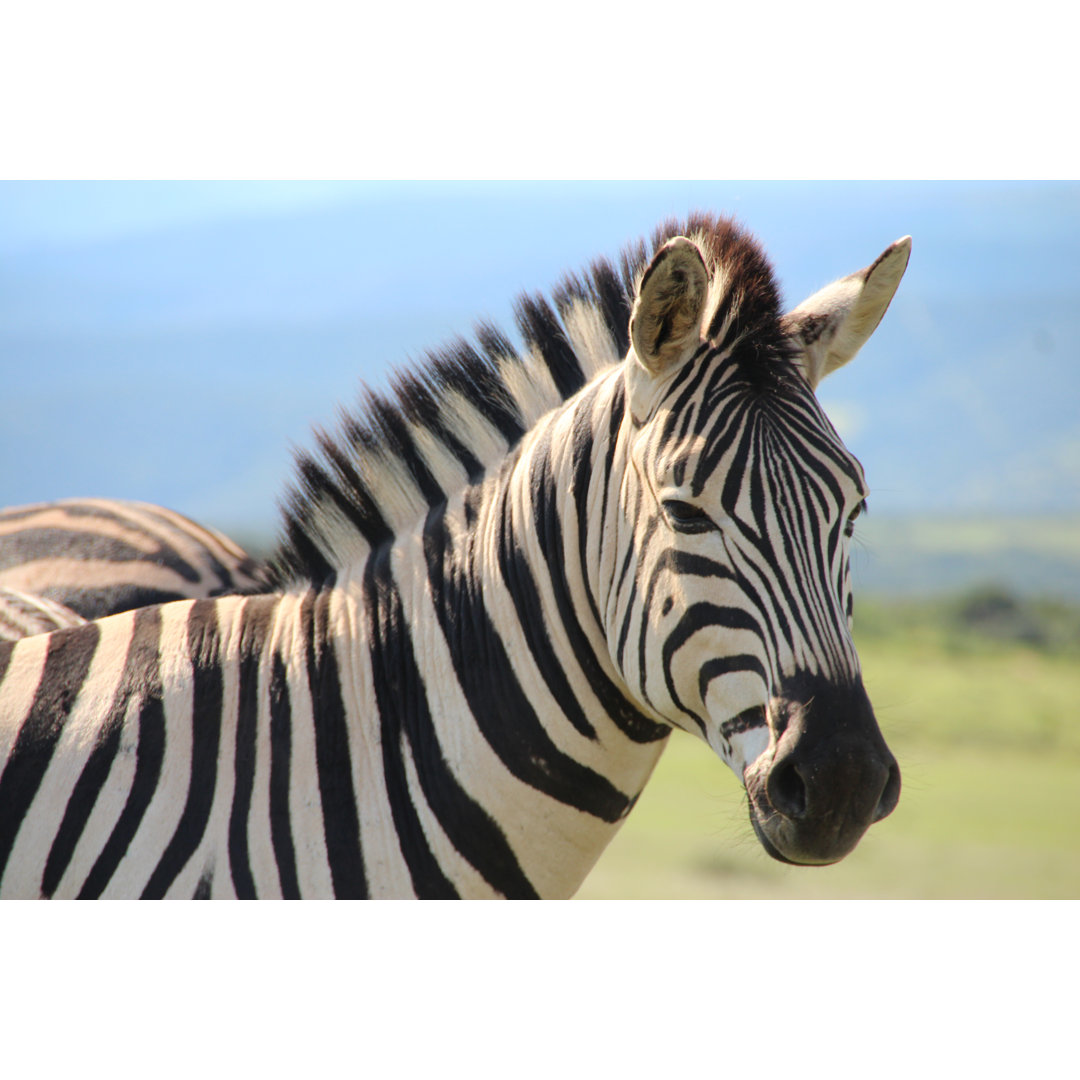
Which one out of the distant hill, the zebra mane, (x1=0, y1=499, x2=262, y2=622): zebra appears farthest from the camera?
the distant hill

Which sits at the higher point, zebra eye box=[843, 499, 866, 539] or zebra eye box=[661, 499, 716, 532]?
zebra eye box=[661, 499, 716, 532]

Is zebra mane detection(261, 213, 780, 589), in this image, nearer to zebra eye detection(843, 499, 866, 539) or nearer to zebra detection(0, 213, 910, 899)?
zebra detection(0, 213, 910, 899)

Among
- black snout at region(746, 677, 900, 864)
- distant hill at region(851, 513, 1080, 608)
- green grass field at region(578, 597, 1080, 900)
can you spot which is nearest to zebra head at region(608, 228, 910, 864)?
black snout at region(746, 677, 900, 864)

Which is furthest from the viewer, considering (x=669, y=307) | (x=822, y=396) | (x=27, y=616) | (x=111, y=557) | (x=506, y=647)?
(x=822, y=396)

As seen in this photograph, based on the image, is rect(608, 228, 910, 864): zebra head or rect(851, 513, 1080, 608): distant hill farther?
rect(851, 513, 1080, 608): distant hill

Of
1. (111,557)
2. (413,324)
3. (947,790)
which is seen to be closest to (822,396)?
(947,790)

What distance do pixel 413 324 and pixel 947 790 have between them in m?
32.7

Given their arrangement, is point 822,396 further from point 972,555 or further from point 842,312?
point 842,312

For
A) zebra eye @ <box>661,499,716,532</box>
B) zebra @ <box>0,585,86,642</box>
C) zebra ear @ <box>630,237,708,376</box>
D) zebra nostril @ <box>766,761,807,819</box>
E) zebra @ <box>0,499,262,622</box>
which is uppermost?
zebra ear @ <box>630,237,708,376</box>

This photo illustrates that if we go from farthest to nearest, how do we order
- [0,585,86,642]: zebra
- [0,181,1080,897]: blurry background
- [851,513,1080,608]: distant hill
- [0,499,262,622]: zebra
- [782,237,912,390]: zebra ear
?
[851,513,1080,608]: distant hill, [0,181,1080,897]: blurry background, [0,499,262,622]: zebra, [0,585,86,642]: zebra, [782,237,912,390]: zebra ear

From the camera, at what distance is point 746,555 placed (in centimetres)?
171

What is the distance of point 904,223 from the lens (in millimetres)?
11281

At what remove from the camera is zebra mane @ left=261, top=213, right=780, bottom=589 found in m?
2.18

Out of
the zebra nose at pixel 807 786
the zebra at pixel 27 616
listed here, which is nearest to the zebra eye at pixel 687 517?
the zebra nose at pixel 807 786
